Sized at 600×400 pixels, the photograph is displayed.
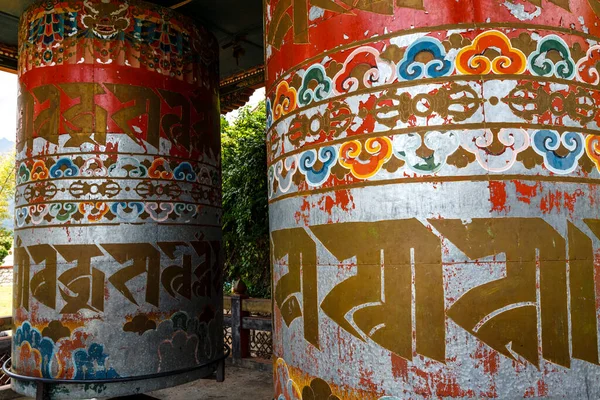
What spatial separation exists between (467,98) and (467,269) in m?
0.74

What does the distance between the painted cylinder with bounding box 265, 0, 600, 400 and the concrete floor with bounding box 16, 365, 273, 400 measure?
3.58m

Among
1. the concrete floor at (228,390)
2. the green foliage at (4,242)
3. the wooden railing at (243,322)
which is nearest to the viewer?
the concrete floor at (228,390)

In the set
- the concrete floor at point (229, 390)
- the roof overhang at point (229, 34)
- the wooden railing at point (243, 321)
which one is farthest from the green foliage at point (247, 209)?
the concrete floor at point (229, 390)

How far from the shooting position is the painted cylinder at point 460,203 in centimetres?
220

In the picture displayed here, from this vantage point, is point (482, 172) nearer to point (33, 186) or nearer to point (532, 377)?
point (532, 377)

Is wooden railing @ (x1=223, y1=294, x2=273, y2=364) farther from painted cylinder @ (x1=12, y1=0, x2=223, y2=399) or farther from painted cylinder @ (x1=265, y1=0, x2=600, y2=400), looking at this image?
painted cylinder @ (x1=265, y1=0, x2=600, y2=400)

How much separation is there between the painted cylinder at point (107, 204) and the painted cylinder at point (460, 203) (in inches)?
102

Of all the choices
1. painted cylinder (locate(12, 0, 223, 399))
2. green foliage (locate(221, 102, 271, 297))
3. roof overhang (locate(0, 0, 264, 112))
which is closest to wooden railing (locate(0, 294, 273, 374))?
painted cylinder (locate(12, 0, 223, 399))

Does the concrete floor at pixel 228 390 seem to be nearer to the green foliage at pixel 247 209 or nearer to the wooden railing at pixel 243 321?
the wooden railing at pixel 243 321

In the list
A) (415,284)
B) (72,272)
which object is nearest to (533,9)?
(415,284)

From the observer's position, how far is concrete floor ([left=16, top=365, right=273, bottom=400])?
18.9ft

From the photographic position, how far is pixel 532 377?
7.16 feet

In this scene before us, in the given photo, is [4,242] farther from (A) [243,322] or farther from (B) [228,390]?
(B) [228,390]

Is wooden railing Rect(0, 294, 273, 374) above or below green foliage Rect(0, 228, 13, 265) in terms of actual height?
below
